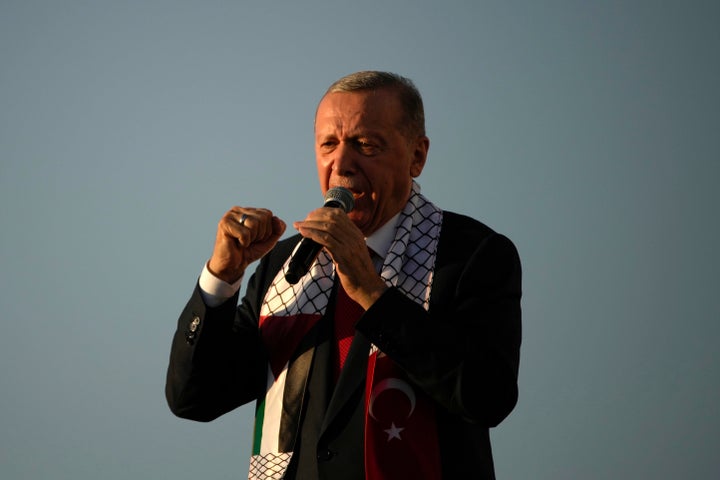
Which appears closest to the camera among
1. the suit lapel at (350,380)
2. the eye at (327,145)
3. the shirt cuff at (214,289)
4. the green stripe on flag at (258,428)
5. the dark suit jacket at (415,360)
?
the dark suit jacket at (415,360)

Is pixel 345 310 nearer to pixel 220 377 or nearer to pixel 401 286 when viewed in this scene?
pixel 401 286

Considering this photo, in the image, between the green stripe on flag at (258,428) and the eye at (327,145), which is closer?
the green stripe on flag at (258,428)

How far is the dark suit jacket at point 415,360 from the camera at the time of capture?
2383mm

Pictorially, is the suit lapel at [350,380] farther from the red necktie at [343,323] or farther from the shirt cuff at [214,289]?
the shirt cuff at [214,289]

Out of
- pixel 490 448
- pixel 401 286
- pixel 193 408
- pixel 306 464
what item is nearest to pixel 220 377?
pixel 193 408

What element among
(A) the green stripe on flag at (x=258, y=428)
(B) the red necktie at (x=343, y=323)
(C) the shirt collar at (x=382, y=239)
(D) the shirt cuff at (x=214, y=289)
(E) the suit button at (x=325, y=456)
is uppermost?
(C) the shirt collar at (x=382, y=239)

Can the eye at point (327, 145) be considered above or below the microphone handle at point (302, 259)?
above

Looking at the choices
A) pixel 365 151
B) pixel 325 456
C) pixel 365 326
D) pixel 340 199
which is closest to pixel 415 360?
pixel 365 326

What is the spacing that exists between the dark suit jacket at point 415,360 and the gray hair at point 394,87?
1.20 feet

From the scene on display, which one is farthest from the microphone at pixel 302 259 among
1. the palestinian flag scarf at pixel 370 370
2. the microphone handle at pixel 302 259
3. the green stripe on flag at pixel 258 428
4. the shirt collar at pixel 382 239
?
the green stripe on flag at pixel 258 428

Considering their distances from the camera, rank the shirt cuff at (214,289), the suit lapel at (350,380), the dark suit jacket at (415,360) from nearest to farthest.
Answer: the dark suit jacket at (415,360)
the suit lapel at (350,380)
the shirt cuff at (214,289)

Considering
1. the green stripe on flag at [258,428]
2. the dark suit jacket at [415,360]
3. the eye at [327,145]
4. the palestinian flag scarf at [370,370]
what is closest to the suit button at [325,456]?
the dark suit jacket at [415,360]

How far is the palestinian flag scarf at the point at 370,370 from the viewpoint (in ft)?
8.09

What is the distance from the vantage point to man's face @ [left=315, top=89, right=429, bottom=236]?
2824mm
